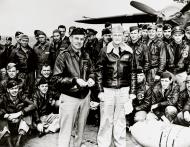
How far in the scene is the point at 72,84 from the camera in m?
3.23

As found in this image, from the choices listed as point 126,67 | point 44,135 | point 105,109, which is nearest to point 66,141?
point 105,109

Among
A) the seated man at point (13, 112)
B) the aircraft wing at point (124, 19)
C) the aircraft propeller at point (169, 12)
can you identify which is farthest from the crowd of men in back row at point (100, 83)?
the aircraft wing at point (124, 19)

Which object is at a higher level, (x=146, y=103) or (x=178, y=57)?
(x=178, y=57)

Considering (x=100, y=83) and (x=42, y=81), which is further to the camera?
(x=42, y=81)

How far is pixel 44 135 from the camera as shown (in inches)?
163

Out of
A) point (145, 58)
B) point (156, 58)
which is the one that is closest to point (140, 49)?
point (145, 58)

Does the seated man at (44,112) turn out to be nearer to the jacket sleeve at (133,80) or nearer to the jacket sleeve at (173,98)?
the jacket sleeve at (133,80)

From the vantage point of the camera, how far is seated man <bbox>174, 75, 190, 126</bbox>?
12.4ft

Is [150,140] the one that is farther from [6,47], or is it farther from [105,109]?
[6,47]

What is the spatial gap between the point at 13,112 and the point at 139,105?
5.82 ft

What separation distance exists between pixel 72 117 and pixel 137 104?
127 centimetres

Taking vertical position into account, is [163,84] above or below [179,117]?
above

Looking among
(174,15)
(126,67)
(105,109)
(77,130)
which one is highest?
(174,15)

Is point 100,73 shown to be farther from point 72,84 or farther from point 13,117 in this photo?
point 13,117
